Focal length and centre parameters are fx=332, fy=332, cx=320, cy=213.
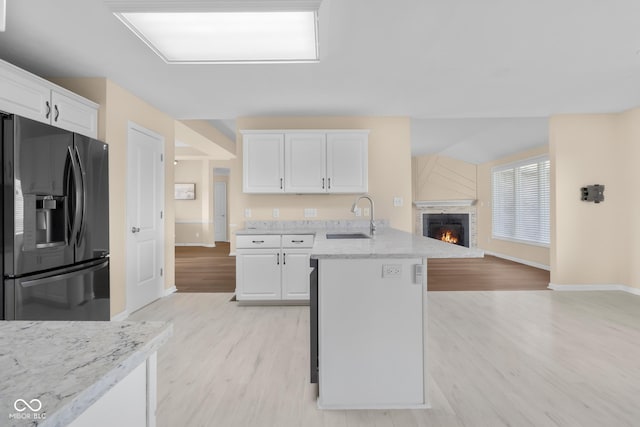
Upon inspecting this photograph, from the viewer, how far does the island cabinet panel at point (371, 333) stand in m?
1.85

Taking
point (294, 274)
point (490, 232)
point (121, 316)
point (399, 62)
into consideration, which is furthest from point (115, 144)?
point (490, 232)

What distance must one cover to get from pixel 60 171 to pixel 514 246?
727cm

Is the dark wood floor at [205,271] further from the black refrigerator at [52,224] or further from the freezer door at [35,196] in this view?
the freezer door at [35,196]

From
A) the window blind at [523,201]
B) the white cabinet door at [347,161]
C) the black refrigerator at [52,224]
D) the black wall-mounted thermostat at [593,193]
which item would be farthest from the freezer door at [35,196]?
the window blind at [523,201]

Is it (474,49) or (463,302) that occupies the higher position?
(474,49)

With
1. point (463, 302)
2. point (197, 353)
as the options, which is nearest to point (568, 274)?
point (463, 302)

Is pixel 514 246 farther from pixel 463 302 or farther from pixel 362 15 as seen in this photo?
pixel 362 15

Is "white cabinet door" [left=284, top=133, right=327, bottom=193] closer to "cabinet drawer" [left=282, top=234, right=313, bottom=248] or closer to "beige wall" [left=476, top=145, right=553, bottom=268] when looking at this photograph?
"cabinet drawer" [left=282, top=234, right=313, bottom=248]

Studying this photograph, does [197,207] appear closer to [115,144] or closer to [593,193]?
[115,144]

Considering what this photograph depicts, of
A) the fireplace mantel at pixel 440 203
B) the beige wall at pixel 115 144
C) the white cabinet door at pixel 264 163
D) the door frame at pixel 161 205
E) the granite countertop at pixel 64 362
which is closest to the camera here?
the granite countertop at pixel 64 362

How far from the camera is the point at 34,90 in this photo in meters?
2.48

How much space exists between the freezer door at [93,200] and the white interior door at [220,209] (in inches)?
308

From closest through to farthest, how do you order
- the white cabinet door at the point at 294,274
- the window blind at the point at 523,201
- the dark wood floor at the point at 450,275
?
the white cabinet door at the point at 294,274
the dark wood floor at the point at 450,275
the window blind at the point at 523,201

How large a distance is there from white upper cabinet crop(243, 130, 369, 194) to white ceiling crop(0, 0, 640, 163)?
1.17 ft
